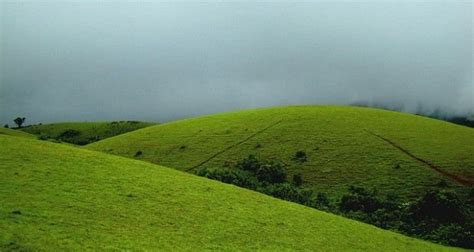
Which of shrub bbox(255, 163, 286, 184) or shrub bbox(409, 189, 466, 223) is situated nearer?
shrub bbox(409, 189, 466, 223)

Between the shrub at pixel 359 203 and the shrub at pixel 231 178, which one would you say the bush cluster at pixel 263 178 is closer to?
the shrub at pixel 231 178

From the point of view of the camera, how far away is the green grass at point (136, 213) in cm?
2011

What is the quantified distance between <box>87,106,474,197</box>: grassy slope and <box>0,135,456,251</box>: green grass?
20.3 meters

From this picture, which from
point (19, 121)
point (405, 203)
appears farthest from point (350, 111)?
point (19, 121)

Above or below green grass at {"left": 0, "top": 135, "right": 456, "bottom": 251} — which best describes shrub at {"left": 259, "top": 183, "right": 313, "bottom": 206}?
below

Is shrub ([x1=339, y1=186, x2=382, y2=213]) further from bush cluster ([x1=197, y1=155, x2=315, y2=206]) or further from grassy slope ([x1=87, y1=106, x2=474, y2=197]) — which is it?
grassy slope ([x1=87, y1=106, x2=474, y2=197])

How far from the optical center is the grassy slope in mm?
53312

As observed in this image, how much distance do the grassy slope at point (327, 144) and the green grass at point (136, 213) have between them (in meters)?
20.3

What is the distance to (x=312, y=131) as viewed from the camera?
66.6 metres

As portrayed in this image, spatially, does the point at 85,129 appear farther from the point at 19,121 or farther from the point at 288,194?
the point at 288,194

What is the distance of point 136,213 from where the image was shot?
2398 centimetres

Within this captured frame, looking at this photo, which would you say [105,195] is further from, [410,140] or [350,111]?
[350,111]

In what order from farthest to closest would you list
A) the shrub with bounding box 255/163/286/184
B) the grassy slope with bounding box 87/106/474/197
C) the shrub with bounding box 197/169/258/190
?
the grassy slope with bounding box 87/106/474/197 < the shrub with bounding box 255/163/286/184 < the shrub with bounding box 197/169/258/190

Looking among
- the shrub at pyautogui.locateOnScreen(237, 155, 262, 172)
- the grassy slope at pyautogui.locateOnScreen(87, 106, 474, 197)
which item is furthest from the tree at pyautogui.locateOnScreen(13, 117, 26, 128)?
the shrub at pyautogui.locateOnScreen(237, 155, 262, 172)
